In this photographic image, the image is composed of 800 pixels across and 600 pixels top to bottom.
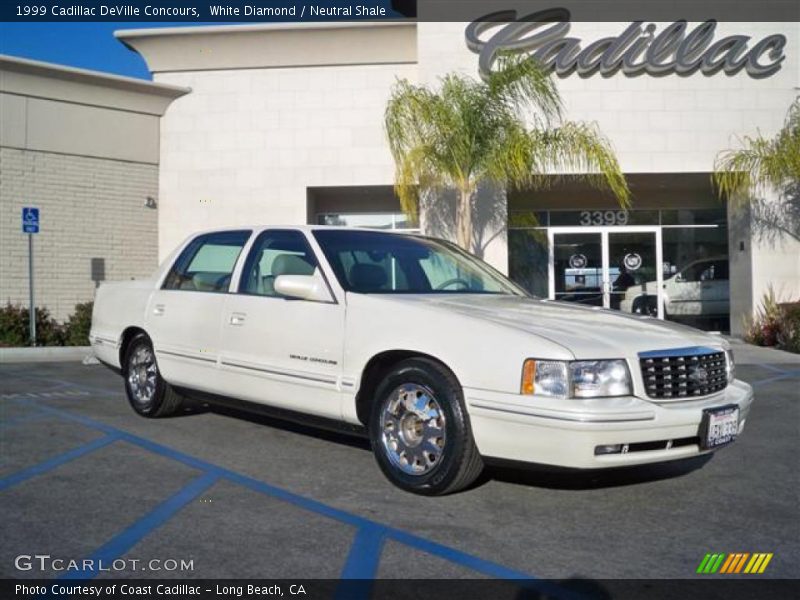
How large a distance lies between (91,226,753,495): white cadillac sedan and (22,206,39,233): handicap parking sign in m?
8.63

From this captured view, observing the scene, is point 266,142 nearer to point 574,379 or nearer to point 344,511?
point 344,511

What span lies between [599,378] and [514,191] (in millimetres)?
13157

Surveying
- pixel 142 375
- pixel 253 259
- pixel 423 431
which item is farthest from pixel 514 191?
pixel 423 431

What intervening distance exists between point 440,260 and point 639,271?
1212 cm

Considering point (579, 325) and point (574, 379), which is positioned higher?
point (579, 325)

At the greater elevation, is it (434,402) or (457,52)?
(457,52)

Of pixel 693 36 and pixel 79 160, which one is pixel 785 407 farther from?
pixel 79 160

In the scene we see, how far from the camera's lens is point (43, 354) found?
1332 cm

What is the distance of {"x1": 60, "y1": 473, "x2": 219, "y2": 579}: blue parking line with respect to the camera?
3.44 metres

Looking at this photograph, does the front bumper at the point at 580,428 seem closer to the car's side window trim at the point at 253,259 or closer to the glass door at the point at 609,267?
the car's side window trim at the point at 253,259

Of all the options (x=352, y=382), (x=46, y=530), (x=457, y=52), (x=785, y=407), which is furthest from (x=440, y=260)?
(x=457, y=52)

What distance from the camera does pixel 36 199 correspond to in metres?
Answer: 15.5

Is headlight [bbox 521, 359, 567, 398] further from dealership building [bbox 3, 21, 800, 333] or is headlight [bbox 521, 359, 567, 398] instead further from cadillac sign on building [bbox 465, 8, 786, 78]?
cadillac sign on building [bbox 465, 8, 786, 78]

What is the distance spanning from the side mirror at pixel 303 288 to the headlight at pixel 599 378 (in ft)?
5.68
